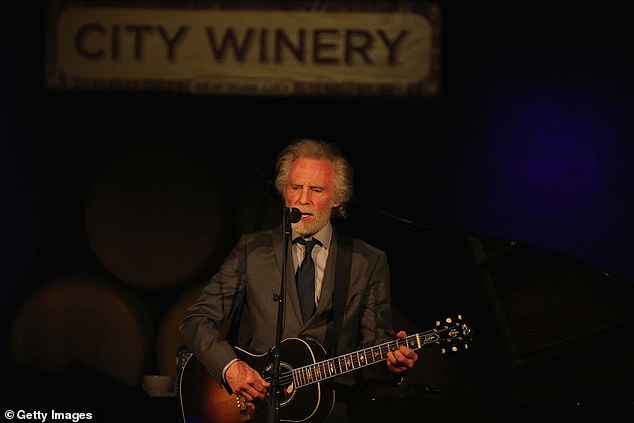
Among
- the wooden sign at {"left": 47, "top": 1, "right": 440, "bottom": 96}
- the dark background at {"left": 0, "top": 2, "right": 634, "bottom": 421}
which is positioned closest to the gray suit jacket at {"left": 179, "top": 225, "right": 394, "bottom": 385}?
the dark background at {"left": 0, "top": 2, "right": 634, "bottom": 421}

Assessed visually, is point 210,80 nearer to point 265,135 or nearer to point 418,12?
point 265,135

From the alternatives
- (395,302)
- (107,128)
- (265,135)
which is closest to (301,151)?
(265,135)

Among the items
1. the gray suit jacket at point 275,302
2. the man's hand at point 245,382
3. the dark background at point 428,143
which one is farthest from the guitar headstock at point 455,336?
the man's hand at point 245,382

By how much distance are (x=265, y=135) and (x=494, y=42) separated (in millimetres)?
1282

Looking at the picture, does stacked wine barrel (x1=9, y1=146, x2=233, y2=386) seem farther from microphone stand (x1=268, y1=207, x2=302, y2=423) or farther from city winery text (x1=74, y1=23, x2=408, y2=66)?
microphone stand (x1=268, y1=207, x2=302, y2=423)

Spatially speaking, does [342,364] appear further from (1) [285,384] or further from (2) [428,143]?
(2) [428,143]

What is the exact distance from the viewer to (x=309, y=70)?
470cm

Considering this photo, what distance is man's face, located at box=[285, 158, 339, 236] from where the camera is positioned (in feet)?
13.1

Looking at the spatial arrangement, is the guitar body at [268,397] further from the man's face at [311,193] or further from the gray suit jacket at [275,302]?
the man's face at [311,193]

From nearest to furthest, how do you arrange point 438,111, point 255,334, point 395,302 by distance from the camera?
point 255,334 < point 395,302 < point 438,111

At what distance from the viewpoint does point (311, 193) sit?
158 inches

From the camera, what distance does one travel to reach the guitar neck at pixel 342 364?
12.0 ft

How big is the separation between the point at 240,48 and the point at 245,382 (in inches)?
75.9

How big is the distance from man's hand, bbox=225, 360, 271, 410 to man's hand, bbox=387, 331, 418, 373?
515 millimetres
